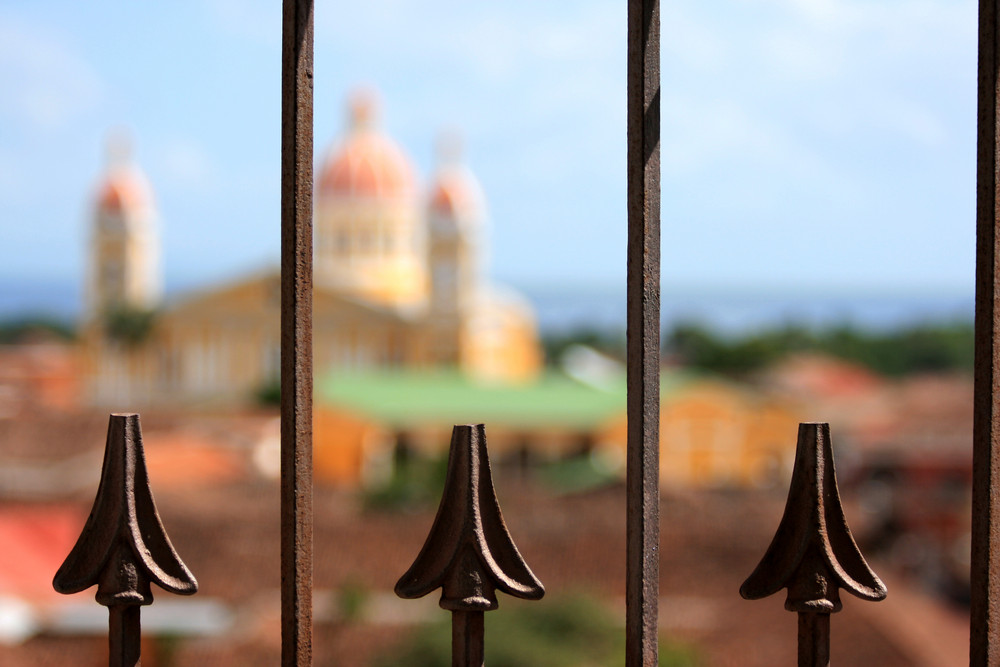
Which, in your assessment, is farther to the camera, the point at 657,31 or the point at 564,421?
the point at 564,421

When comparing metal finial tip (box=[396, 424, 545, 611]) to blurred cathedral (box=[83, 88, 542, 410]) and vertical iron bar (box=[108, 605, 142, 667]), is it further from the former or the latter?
blurred cathedral (box=[83, 88, 542, 410])

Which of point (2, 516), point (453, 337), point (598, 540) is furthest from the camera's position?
point (453, 337)

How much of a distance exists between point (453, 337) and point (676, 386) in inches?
368

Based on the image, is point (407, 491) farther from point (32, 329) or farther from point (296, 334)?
point (32, 329)

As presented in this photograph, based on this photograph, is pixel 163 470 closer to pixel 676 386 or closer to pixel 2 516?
pixel 2 516

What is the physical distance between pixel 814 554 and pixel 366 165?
3474cm

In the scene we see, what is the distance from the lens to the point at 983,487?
955mm

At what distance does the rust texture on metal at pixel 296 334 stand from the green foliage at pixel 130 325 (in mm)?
36556

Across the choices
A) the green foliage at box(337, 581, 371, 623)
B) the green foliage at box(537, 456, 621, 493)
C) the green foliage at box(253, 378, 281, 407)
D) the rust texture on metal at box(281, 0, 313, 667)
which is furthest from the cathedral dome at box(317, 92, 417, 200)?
the rust texture on metal at box(281, 0, 313, 667)

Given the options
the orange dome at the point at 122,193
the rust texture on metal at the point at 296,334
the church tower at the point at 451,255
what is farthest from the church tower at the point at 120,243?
the rust texture on metal at the point at 296,334

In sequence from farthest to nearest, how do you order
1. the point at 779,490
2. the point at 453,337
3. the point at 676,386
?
the point at 453,337
the point at 676,386
the point at 779,490

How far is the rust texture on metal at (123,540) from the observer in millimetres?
923

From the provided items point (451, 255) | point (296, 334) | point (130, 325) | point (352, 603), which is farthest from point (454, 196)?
point (296, 334)

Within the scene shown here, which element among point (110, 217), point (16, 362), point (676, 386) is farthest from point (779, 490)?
point (16, 362)
